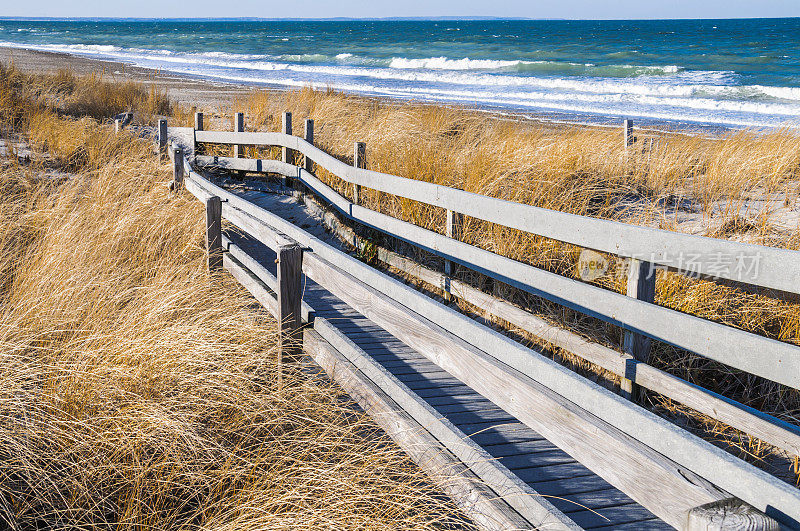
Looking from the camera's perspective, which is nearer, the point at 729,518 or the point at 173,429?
the point at 729,518

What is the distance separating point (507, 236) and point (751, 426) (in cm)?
334

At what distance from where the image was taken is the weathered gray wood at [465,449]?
2.50 m

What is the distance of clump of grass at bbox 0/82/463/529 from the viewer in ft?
10.3

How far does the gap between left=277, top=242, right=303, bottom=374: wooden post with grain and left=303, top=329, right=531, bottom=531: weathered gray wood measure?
210mm

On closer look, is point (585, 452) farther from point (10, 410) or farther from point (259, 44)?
point (259, 44)

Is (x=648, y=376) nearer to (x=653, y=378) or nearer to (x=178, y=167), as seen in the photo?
(x=653, y=378)

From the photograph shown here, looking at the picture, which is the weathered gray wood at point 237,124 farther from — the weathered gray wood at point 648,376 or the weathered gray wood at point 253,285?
the weathered gray wood at point 648,376

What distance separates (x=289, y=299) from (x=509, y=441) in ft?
5.51

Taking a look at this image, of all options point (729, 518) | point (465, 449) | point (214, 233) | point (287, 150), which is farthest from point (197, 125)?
point (729, 518)

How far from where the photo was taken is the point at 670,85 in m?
35.3

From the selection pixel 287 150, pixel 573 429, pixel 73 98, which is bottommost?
pixel 573 429

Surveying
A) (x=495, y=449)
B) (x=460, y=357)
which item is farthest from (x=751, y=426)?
(x=460, y=357)

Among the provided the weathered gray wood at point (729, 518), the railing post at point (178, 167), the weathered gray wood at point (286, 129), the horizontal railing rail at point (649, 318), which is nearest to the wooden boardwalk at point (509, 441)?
the horizontal railing rail at point (649, 318)

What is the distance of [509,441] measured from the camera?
13.8 feet
